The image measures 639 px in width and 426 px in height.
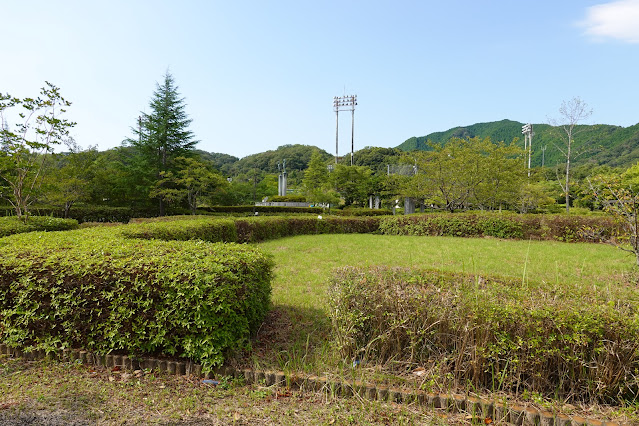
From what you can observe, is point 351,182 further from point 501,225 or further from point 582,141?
point 501,225

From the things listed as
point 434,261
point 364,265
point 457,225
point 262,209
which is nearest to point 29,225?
point 364,265

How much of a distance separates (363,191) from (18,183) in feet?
68.8

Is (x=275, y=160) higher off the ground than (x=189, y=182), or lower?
higher

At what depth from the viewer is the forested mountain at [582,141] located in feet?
70.8

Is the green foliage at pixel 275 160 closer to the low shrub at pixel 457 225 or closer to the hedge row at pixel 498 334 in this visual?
the low shrub at pixel 457 225

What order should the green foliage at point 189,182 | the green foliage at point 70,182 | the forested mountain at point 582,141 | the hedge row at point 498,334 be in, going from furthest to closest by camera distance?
the forested mountain at point 582,141 < the green foliage at point 189,182 < the green foliage at point 70,182 < the hedge row at point 498,334

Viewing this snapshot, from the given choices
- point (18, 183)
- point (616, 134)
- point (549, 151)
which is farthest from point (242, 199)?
point (616, 134)

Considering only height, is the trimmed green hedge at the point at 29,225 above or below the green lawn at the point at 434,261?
above

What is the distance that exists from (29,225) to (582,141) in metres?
28.6

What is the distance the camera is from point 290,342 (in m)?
2.83

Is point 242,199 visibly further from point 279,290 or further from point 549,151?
point 549,151

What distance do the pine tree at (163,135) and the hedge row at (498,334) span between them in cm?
1977

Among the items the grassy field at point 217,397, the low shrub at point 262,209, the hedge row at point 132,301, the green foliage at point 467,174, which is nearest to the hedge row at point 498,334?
the grassy field at point 217,397

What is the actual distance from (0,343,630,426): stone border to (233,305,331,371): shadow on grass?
11 cm
